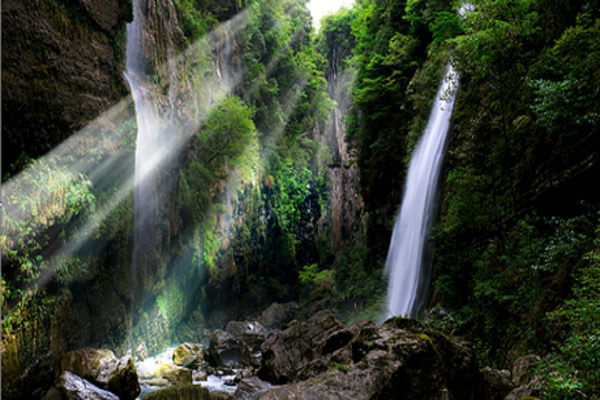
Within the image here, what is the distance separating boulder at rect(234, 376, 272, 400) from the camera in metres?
8.79

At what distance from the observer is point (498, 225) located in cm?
803

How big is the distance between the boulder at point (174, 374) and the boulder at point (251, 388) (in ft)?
8.33

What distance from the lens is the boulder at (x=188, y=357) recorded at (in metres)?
13.3

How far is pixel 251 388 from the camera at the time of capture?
912 centimetres

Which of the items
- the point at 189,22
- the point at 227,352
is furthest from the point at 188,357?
the point at 189,22

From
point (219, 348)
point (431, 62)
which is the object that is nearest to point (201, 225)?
point (219, 348)

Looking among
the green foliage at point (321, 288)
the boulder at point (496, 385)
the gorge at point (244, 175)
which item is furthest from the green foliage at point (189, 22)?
the green foliage at point (321, 288)

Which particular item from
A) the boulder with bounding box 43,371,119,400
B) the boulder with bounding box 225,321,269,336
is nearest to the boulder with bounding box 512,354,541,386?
the boulder with bounding box 43,371,119,400

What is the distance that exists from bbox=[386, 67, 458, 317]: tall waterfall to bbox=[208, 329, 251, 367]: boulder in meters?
6.47

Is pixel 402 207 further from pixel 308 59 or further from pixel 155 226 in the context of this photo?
pixel 308 59

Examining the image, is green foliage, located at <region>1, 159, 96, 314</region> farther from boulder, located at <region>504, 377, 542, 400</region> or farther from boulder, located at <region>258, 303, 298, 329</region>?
boulder, located at <region>258, 303, 298, 329</region>

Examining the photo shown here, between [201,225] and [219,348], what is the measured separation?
5.83 meters

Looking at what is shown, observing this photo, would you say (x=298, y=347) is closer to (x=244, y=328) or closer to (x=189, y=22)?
(x=244, y=328)

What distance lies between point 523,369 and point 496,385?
29.2 inches
